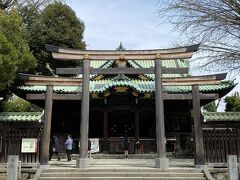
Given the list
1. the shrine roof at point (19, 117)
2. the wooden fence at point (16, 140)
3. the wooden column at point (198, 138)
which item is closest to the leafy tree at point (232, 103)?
the wooden column at point (198, 138)

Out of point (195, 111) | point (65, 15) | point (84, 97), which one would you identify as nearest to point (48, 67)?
point (65, 15)

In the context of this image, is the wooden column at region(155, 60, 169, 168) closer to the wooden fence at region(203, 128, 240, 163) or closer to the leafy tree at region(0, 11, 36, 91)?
the wooden fence at region(203, 128, 240, 163)

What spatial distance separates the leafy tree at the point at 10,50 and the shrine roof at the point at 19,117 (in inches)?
120

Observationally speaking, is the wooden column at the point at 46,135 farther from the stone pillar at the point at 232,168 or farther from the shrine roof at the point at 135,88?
the stone pillar at the point at 232,168

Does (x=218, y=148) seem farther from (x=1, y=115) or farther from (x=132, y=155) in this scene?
(x=1, y=115)

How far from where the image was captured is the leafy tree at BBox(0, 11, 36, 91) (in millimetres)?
16141

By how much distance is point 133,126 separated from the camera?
25531mm

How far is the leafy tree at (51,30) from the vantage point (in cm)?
2883

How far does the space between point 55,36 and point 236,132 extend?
59.7 ft

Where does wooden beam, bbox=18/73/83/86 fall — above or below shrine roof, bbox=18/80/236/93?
below

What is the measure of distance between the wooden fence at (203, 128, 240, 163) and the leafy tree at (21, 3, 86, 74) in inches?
669

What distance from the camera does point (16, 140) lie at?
16.6 m

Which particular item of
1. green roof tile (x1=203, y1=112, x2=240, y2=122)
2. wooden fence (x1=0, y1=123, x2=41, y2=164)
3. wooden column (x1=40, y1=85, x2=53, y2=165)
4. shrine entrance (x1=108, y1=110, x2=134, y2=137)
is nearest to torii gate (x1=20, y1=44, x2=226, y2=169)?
wooden column (x1=40, y1=85, x2=53, y2=165)

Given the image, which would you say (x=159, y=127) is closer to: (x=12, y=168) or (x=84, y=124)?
(x=84, y=124)
